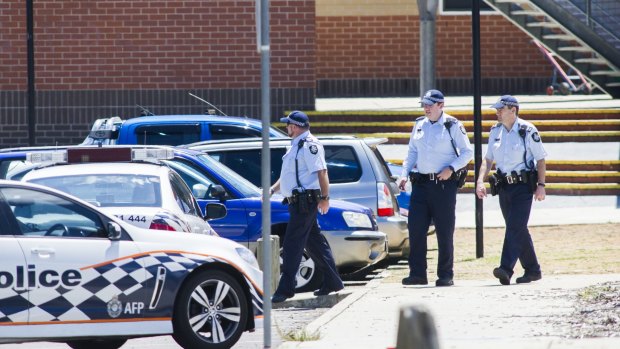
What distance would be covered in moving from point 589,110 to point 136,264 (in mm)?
14503

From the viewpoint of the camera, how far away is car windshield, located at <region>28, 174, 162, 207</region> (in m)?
10.4

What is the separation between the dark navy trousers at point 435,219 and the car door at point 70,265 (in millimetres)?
3788

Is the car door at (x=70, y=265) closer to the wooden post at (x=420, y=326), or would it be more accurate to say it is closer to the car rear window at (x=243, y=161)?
the wooden post at (x=420, y=326)

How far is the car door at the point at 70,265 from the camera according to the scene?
29.0 ft

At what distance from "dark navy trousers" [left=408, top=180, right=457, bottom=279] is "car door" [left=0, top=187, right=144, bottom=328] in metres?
3.79

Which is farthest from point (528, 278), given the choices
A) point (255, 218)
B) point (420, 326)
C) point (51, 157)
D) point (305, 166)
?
point (420, 326)

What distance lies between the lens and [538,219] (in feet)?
60.7

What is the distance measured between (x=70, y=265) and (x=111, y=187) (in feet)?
5.37

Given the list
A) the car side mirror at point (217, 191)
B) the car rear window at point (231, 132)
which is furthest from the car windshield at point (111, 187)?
the car rear window at point (231, 132)

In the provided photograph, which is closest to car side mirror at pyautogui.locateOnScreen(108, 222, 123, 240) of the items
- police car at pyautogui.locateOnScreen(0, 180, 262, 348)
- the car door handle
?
police car at pyautogui.locateOnScreen(0, 180, 262, 348)

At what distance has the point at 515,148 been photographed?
12.2 meters

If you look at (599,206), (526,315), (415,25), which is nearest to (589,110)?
(599,206)

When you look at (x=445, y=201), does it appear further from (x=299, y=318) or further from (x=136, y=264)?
(x=136, y=264)

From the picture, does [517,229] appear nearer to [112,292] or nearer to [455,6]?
[112,292]
